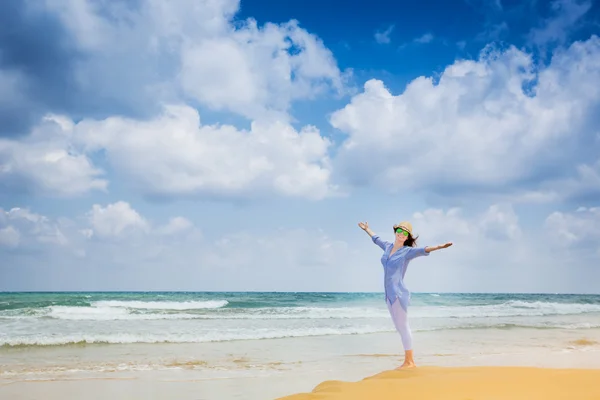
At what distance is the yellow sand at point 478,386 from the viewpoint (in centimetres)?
411

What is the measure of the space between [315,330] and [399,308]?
8950 millimetres

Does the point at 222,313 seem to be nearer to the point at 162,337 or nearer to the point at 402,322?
the point at 162,337

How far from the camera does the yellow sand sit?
13.5 ft

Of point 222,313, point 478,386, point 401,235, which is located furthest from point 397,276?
point 222,313

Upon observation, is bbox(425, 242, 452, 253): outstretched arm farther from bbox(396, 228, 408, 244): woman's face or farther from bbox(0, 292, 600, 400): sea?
bbox(0, 292, 600, 400): sea

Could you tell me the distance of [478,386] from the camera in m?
4.38

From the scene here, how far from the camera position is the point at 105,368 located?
901cm

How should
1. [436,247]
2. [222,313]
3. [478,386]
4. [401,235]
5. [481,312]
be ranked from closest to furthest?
[478,386] → [436,247] → [401,235] → [222,313] → [481,312]

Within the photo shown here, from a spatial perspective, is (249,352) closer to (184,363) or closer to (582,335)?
(184,363)

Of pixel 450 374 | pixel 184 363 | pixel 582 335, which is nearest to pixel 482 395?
pixel 450 374

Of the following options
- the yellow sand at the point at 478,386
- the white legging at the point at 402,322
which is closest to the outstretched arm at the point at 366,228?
the white legging at the point at 402,322

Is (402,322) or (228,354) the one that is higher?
(402,322)

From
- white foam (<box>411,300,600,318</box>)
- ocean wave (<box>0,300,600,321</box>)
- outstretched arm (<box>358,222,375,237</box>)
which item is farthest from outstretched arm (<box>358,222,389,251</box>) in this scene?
white foam (<box>411,300,600,318</box>)

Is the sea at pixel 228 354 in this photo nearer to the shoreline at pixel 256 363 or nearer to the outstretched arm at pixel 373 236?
the shoreline at pixel 256 363
